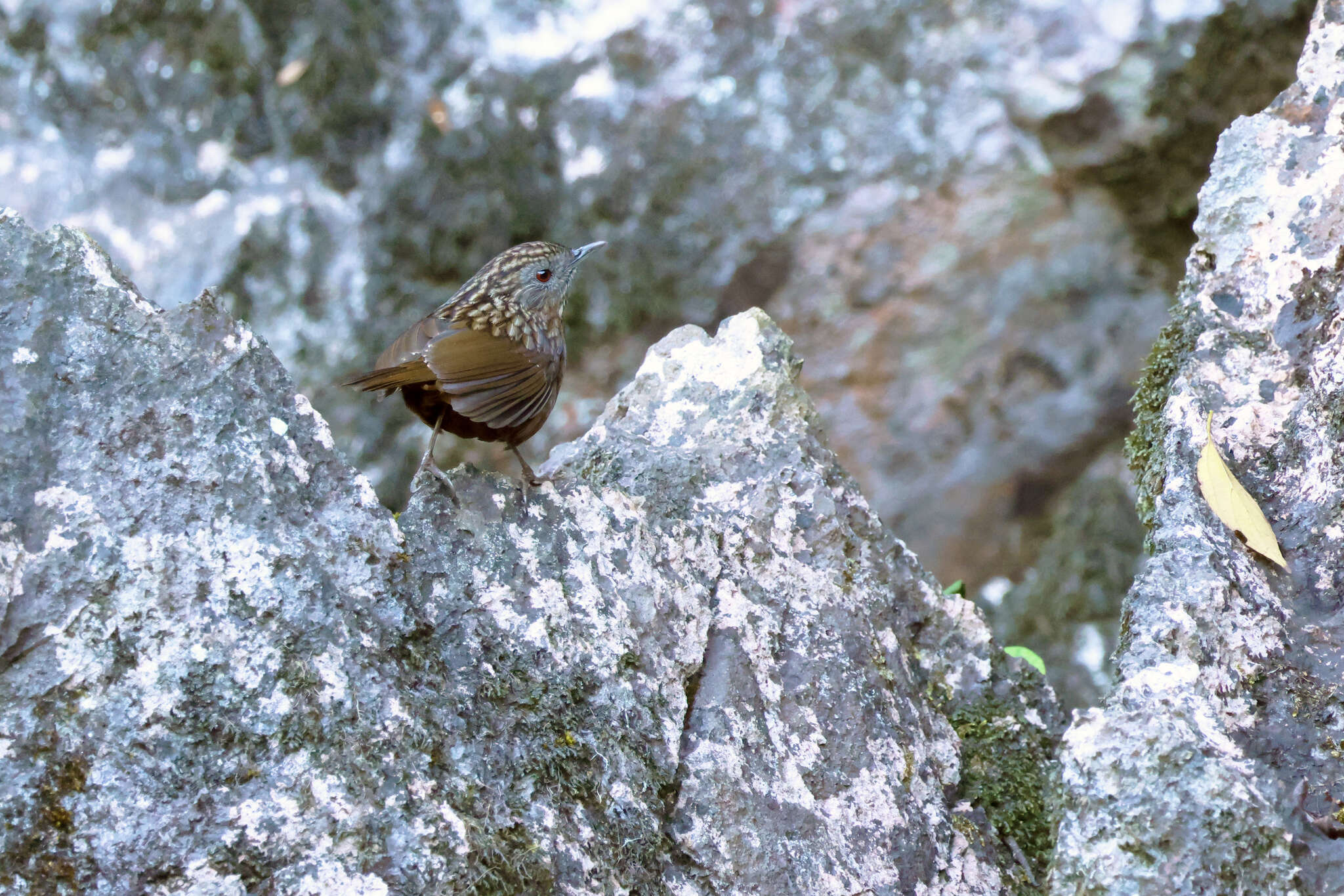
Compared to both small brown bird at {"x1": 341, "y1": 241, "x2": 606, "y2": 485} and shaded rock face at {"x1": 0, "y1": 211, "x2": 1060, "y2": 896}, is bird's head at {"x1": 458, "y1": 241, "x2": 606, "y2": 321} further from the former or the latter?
shaded rock face at {"x1": 0, "y1": 211, "x2": 1060, "y2": 896}

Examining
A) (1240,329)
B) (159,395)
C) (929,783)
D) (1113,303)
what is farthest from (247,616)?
(1113,303)

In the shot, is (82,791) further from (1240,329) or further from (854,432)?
(854,432)

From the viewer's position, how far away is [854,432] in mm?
6020

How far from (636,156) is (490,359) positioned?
2.77m

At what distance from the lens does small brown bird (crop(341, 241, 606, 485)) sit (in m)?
2.96

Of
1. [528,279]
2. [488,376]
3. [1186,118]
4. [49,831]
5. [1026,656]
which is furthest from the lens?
[1186,118]

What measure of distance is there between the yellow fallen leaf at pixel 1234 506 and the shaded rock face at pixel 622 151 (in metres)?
3.21

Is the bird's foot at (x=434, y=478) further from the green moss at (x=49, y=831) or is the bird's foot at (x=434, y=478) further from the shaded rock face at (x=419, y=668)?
the green moss at (x=49, y=831)

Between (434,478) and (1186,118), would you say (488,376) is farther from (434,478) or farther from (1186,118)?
(1186,118)

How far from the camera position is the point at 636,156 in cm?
558

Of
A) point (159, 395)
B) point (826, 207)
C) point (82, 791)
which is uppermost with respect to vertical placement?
point (826, 207)

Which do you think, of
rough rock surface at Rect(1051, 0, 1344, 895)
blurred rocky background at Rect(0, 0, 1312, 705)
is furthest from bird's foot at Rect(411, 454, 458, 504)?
blurred rocky background at Rect(0, 0, 1312, 705)

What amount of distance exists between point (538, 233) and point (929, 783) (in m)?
3.63

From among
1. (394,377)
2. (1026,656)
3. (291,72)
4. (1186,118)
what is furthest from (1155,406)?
(291,72)
